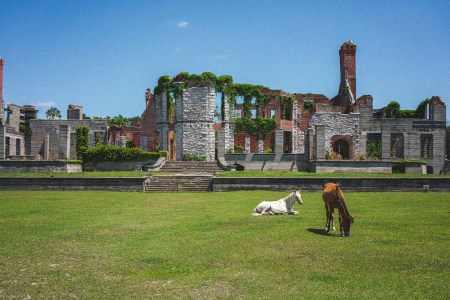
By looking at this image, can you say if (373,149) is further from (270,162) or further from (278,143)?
(270,162)

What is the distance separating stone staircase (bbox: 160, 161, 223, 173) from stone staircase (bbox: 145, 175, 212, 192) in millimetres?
8254

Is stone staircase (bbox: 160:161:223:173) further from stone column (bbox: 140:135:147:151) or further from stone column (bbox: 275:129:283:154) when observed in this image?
stone column (bbox: 140:135:147:151)

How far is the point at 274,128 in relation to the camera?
41312 mm

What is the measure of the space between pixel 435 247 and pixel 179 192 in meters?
14.5

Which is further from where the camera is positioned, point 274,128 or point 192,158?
point 274,128

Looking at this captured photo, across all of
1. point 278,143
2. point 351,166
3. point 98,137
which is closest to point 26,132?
point 98,137

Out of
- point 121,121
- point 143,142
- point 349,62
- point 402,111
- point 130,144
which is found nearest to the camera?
point 143,142

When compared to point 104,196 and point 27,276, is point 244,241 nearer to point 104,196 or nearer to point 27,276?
point 27,276

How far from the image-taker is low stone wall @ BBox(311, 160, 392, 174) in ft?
100

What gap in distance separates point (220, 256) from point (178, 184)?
49.1 ft

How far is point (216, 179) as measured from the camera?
21.0 metres

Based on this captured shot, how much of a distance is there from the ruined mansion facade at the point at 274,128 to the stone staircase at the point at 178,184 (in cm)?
1396

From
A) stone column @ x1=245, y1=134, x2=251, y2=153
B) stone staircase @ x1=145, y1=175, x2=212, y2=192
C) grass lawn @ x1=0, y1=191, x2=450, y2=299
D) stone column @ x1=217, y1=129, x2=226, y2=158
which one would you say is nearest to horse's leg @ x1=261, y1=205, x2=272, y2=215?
grass lawn @ x1=0, y1=191, x2=450, y2=299

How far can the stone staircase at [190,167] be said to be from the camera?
1238 inches
